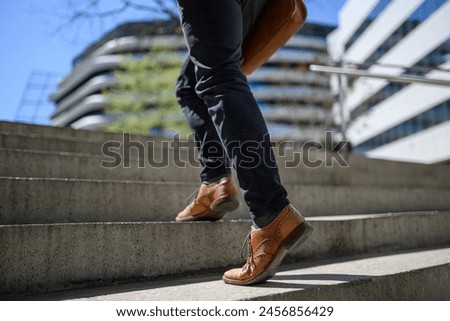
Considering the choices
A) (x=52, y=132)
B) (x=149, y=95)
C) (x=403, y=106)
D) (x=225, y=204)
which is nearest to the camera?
(x=225, y=204)

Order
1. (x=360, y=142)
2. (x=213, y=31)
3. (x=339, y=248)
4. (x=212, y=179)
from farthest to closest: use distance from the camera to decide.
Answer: (x=360, y=142), (x=339, y=248), (x=212, y=179), (x=213, y=31)

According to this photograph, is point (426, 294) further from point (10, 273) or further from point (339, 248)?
point (10, 273)

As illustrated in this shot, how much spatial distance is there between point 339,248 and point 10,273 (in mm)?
1646

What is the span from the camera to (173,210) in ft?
7.82

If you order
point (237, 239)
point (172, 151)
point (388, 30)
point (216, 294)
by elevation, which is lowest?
point (216, 294)

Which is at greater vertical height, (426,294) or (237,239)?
(237,239)

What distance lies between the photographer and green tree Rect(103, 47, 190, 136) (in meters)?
24.2

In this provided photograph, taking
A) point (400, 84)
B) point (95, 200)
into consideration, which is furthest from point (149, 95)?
point (95, 200)

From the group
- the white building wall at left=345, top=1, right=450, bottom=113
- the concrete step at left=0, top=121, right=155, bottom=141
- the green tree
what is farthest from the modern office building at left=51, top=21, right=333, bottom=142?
the concrete step at left=0, top=121, right=155, bottom=141

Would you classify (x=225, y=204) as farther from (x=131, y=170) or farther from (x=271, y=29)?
(x=131, y=170)

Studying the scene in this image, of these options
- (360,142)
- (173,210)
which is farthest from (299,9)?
(360,142)

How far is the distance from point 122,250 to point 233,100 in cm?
76

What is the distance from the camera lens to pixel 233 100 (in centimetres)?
152

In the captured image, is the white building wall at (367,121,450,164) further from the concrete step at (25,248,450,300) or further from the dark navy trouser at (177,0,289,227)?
the dark navy trouser at (177,0,289,227)
